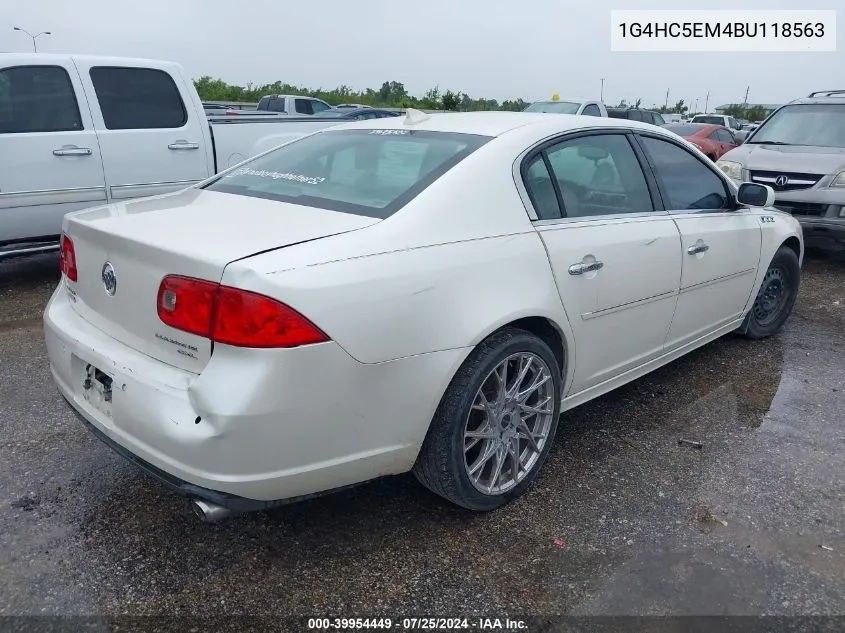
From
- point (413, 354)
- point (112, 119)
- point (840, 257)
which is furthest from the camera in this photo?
point (840, 257)

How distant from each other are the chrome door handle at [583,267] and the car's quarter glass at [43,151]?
4580mm

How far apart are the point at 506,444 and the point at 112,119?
4.89m

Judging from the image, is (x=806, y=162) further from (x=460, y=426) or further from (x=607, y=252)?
(x=460, y=426)

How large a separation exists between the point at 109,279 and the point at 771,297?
14.0 feet

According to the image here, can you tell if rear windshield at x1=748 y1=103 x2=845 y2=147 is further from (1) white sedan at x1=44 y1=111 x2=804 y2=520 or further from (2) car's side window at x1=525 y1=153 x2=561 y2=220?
(2) car's side window at x1=525 y1=153 x2=561 y2=220

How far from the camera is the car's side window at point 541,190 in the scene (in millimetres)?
2996

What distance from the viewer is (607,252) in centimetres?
316

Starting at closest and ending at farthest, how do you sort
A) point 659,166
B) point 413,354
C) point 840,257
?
point 413,354
point 659,166
point 840,257

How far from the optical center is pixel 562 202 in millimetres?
3133

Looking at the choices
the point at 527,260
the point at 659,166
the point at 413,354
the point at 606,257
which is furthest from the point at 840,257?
the point at 413,354

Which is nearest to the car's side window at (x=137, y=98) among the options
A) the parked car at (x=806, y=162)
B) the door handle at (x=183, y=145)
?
the door handle at (x=183, y=145)

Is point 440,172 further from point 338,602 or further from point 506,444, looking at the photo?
point 338,602

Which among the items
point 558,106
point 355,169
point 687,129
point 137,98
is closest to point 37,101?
point 137,98

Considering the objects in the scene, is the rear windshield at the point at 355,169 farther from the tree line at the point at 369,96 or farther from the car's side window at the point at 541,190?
the tree line at the point at 369,96
